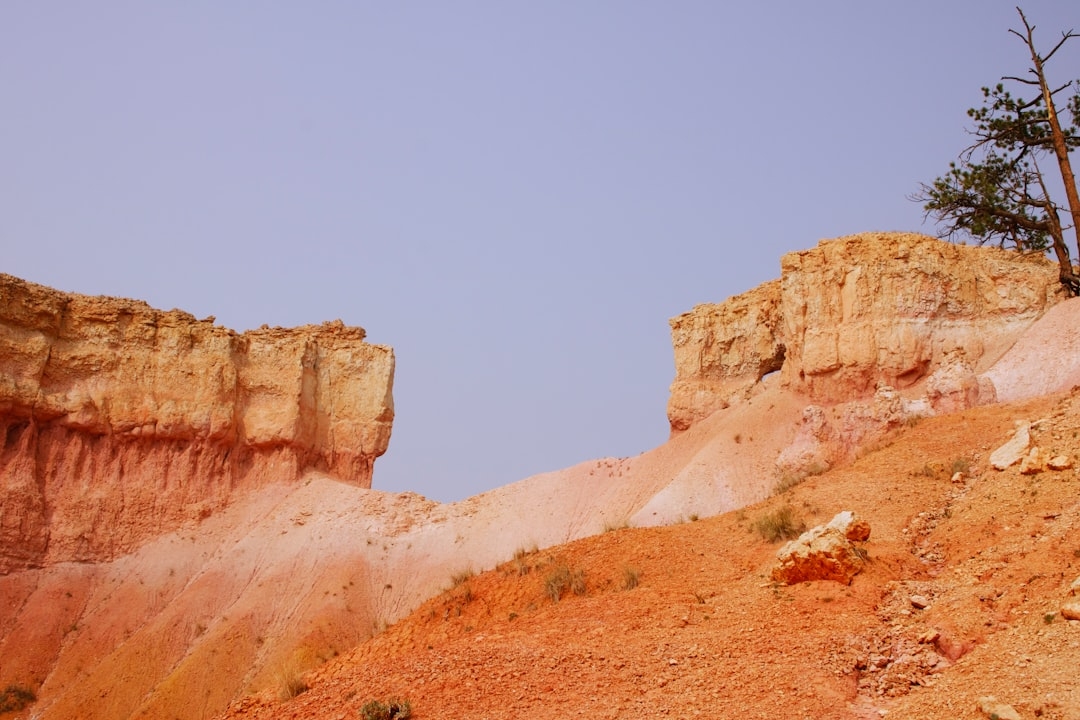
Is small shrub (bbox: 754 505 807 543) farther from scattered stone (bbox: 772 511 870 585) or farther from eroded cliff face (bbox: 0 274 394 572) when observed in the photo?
eroded cliff face (bbox: 0 274 394 572)

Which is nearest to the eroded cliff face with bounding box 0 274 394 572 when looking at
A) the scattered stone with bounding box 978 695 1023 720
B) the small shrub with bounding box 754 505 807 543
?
the small shrub with bounding box 754 505 807 543

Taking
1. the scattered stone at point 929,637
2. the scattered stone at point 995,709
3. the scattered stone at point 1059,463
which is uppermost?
the scattered stone at point 1059,463

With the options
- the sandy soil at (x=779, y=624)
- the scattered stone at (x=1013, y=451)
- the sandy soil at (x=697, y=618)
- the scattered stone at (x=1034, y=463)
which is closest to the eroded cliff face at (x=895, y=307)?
the sandy soil at (x=697, y=618)

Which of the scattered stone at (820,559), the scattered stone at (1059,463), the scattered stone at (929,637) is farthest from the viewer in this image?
the scattered stone at (1059,463)

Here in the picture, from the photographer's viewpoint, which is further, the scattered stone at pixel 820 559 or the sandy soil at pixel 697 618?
the scattered stone at pixel 820 559

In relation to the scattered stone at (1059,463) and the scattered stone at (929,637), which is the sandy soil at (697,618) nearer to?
the scattered stone at (929,637)

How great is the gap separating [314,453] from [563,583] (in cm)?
2891

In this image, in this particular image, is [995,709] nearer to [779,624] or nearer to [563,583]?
[779,624]

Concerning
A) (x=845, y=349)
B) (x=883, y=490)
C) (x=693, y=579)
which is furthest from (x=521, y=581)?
(x=845, y=349)

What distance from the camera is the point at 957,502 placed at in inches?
659

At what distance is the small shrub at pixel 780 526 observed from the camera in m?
17.4

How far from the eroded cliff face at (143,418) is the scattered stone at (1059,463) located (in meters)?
32.3

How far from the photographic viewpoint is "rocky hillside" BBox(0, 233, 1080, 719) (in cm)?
3189

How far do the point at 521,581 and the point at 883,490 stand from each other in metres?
6.74
